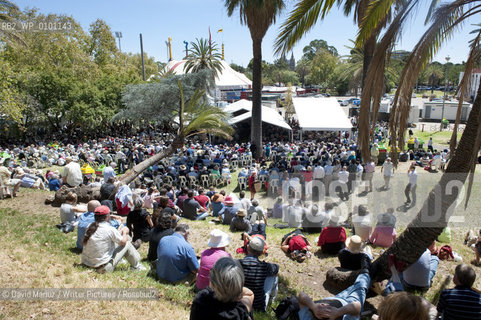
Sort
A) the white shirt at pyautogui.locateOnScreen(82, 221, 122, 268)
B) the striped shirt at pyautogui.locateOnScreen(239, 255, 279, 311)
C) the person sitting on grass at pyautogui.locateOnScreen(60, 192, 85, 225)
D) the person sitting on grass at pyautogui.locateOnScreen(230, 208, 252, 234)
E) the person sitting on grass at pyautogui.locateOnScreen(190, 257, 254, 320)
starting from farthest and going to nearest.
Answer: the person sitting on grass at pyautogui.locateOnScreen(230, 208, 252, 234), the person sitting on grass at pyautogui.locateOnScreen(60, 192, 85, 225), the white shirt at pyautogui.locateOnScreen(82, 221, 122, 268), the striped shirt at pyautogui.locateOnScreen(239, 255, 279, 311), the person sitting on grass at pyautogui.locateOnScreen(190, 257, 254, 320)

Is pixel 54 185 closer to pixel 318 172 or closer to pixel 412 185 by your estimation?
pixel 318 172

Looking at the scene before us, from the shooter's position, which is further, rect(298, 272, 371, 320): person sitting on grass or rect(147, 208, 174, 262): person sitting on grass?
rect(147, 208, 174, 262): person sitting on grass

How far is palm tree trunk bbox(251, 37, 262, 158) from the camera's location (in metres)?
18.2

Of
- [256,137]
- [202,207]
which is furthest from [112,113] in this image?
[202,207]

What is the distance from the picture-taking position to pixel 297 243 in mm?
6281

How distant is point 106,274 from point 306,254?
3.52m

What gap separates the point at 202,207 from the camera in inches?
382

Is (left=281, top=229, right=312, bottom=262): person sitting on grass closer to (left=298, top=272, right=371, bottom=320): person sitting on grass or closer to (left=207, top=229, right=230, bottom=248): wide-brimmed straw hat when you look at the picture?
(left=298, top=272, right=371, bottom=320): person sitting on grass

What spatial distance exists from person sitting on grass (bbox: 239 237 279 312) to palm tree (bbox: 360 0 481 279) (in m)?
1.73

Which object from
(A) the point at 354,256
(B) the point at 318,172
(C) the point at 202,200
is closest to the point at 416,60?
(A) the point at 354,256

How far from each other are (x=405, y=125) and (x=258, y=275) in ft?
9.50

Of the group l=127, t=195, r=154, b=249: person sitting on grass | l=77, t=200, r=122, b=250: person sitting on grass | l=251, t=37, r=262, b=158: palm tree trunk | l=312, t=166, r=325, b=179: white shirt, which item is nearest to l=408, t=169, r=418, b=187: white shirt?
l=312, t=166, r=325, b=179: white shirt

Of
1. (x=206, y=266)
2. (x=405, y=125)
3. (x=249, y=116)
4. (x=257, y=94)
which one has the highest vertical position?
(x=257, y=94)

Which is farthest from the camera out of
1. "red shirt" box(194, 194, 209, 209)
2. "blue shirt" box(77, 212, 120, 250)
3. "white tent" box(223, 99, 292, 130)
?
"white tent" box(223, 99, 292, 130)
